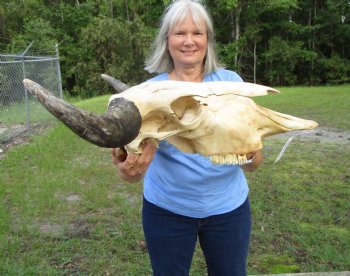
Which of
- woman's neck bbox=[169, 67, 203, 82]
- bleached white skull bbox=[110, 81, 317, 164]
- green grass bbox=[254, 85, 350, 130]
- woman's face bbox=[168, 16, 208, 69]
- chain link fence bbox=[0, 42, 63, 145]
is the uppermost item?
woman's face bbox=[168, 16, 208, 69]

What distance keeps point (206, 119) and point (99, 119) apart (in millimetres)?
560

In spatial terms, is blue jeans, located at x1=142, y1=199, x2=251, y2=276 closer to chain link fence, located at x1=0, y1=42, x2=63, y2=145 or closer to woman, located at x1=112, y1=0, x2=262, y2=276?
woman, located at x1=112, y1=0, x2=262, y2=276

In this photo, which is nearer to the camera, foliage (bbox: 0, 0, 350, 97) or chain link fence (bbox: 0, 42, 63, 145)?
chain link fence (bbox: 0, 42, 63, 145)

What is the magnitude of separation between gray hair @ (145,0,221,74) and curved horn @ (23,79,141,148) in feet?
2.27

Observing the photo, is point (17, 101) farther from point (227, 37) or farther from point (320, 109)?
point (227, 37)

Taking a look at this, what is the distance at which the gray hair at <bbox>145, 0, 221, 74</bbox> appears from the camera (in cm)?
214

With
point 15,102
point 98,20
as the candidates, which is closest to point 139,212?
point 15,102

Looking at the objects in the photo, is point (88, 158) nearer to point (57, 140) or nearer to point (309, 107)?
point (57, 140)

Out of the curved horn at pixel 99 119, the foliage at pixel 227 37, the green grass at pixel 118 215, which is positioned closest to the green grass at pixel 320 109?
the green grass at pixel 118 215

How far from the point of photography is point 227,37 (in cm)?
3036

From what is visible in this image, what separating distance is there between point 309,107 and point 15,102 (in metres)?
8.29

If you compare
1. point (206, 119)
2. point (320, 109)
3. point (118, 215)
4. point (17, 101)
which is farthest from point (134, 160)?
point (320, 109)

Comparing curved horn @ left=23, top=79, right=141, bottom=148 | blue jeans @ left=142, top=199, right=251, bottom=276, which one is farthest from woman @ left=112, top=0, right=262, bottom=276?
curved horn @ left=23, top=79, right=141, bottom=148

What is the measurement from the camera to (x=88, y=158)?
7559mm
